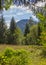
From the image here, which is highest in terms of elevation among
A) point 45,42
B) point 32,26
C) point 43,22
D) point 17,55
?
point 43,22

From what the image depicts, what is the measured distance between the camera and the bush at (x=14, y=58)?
6646mm

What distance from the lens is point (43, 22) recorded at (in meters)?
4.82

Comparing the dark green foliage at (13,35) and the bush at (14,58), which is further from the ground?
the bush at (14,58)

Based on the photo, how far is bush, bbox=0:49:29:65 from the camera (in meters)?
6.65

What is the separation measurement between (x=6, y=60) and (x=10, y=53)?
21.6 inches

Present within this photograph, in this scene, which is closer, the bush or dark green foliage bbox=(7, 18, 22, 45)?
the bush

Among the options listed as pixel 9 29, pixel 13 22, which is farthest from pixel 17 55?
pixel 13 22

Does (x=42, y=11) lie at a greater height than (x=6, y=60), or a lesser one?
greater

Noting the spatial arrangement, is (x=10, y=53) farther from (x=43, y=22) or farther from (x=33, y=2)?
(x=33, y=2)

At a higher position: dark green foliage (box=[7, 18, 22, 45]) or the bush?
the bush

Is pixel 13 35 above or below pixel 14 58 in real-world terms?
below

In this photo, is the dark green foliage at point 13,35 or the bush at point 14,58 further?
the dark green foliage at point 13,35

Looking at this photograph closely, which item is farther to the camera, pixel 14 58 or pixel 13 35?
pixel 13 35

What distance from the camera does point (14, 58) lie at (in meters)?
7.16
